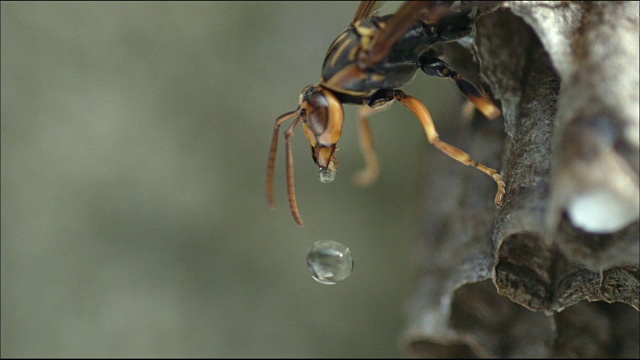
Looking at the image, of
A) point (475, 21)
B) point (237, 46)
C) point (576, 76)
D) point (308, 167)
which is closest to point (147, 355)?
point (308, 167)

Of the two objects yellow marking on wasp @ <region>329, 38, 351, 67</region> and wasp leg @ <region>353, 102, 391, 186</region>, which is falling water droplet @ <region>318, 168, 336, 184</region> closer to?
yellow marking on wasp @ <region>329, 38, 351, 67</region>

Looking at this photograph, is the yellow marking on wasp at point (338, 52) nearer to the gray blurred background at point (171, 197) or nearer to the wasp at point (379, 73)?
the wasp at point (379, 73)

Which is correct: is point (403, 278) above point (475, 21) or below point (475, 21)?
below

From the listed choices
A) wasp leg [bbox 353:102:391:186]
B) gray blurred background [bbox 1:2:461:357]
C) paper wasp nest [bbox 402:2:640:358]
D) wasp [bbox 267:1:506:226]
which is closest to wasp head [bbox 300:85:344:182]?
wasp [bbox 267:1:506:226]

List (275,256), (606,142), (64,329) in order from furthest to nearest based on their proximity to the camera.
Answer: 1. (275,256)
2. (64,329)
3. (606,142)

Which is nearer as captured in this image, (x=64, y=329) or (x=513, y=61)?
(x=513, y=61)

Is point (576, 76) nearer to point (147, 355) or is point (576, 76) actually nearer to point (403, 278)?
point (403, 278)

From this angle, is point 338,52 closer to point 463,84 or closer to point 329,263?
point 463,84

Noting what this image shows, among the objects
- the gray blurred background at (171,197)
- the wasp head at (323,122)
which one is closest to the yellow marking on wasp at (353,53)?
the wasp head at (323,122)
